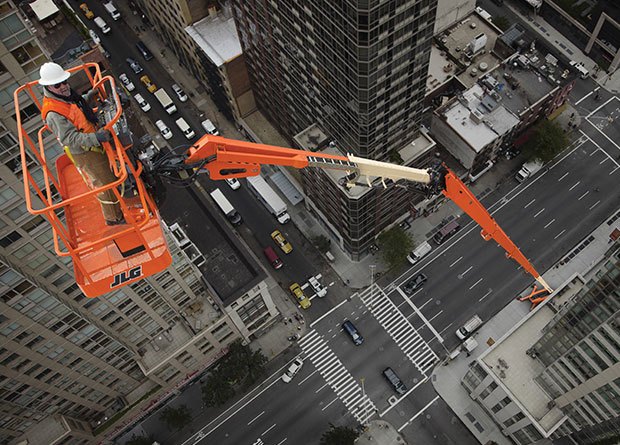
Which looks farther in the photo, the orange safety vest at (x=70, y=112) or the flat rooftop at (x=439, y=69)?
the flat rooftop at (x=439, y=69)

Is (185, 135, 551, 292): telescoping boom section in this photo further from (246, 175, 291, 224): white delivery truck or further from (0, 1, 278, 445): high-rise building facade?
(246, 175, 291, 224): white delivery truck

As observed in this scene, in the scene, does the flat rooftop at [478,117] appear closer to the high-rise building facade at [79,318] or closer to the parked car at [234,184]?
the parked car at [234,184]

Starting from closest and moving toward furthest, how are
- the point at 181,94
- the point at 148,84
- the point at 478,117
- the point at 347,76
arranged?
the point at 347,76 → the point at 478,117 → the point at 181,94 → the point at 148,84

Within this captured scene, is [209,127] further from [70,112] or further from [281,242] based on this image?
[70,112]

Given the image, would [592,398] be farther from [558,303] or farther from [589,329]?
[558,303]

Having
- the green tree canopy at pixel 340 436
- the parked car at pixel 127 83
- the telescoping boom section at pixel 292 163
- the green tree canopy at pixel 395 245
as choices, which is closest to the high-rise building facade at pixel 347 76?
the green tree canopy at pixel 395 245

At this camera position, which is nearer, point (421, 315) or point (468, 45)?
point (421, 315)

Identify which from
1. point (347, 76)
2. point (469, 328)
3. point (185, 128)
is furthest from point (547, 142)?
point (185, 128)
